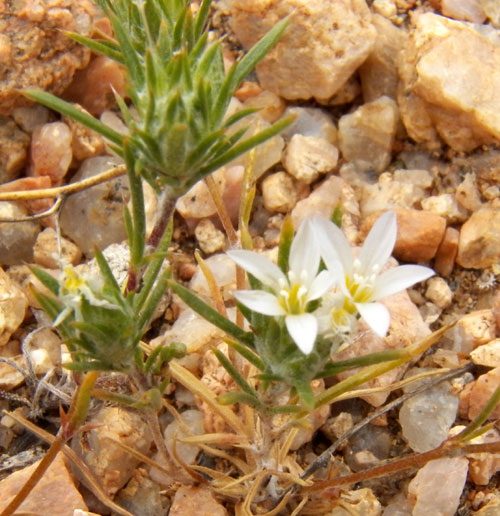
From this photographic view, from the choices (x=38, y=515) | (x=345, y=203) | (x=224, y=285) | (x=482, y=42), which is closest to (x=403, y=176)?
(x=345, y=203)

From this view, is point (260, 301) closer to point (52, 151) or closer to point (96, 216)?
point (96, 216)

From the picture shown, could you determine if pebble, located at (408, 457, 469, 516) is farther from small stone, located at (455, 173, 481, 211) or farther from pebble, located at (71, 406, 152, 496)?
small stone, located at (455, 173, 481, 211)

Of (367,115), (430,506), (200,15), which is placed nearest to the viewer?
(200,15)

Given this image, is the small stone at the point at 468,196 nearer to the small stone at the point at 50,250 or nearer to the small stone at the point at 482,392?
the small stone at the point at 482,392

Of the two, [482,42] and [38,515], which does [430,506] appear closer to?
[38,515]

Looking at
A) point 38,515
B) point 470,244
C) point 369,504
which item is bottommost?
point 369,504

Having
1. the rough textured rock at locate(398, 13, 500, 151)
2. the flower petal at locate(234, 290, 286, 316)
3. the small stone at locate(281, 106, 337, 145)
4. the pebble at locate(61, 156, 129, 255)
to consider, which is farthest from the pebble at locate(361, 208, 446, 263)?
the flower petal at locate(234, 290, 286, 316)
